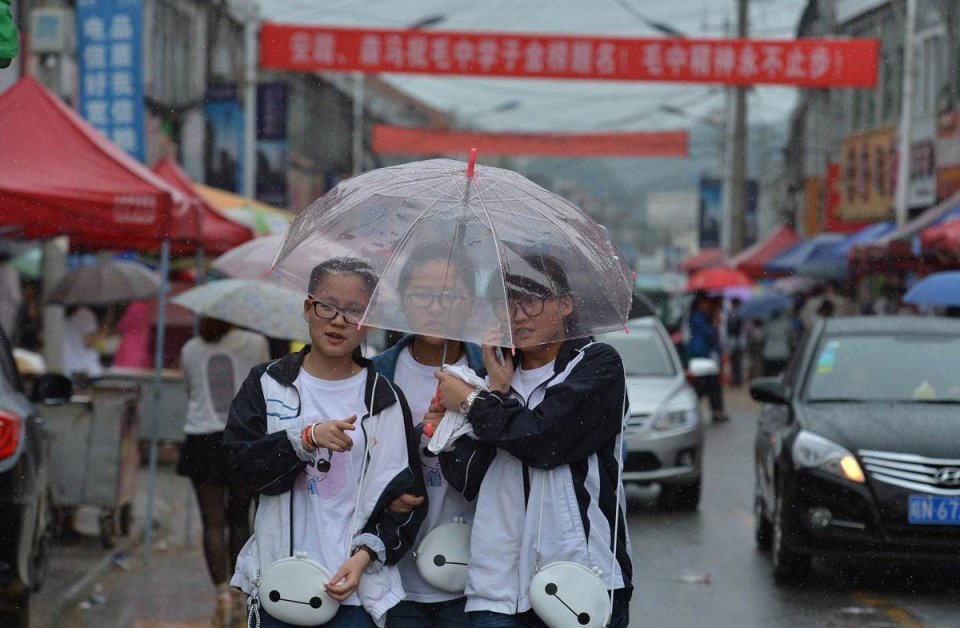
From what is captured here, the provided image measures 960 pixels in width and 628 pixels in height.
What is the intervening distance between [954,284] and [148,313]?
867 cm

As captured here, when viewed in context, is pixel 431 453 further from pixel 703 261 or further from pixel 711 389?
pixel 703 261

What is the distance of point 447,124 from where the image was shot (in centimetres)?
7850

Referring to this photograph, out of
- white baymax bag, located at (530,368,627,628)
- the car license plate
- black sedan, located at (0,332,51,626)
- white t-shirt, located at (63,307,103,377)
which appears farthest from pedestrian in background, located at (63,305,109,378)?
white baymax bag, located at (530,368,627,628)

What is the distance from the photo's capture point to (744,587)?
8477mm

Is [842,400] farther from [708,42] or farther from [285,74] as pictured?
[285,74]

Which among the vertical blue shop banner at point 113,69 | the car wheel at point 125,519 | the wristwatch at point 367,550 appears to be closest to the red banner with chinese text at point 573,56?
the vertical blue shop banner at point 113,69

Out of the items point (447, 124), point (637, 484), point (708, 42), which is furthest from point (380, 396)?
point (447, 124)

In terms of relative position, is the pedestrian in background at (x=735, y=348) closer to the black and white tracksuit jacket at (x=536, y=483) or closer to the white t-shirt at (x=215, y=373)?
the white t-shirt at (x=215, y=373)

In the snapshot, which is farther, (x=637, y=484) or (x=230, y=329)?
(x=637, y=484)

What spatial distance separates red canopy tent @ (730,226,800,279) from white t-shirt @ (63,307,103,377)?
22653 mm

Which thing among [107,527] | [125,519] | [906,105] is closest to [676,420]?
[125,519]

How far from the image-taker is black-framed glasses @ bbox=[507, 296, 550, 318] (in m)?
3.90

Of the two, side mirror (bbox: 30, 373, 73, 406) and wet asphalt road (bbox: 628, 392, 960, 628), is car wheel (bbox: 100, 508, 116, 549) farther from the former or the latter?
wet asphalt road (bbox: 628, 392, 960, 628)

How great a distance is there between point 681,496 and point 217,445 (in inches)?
208
